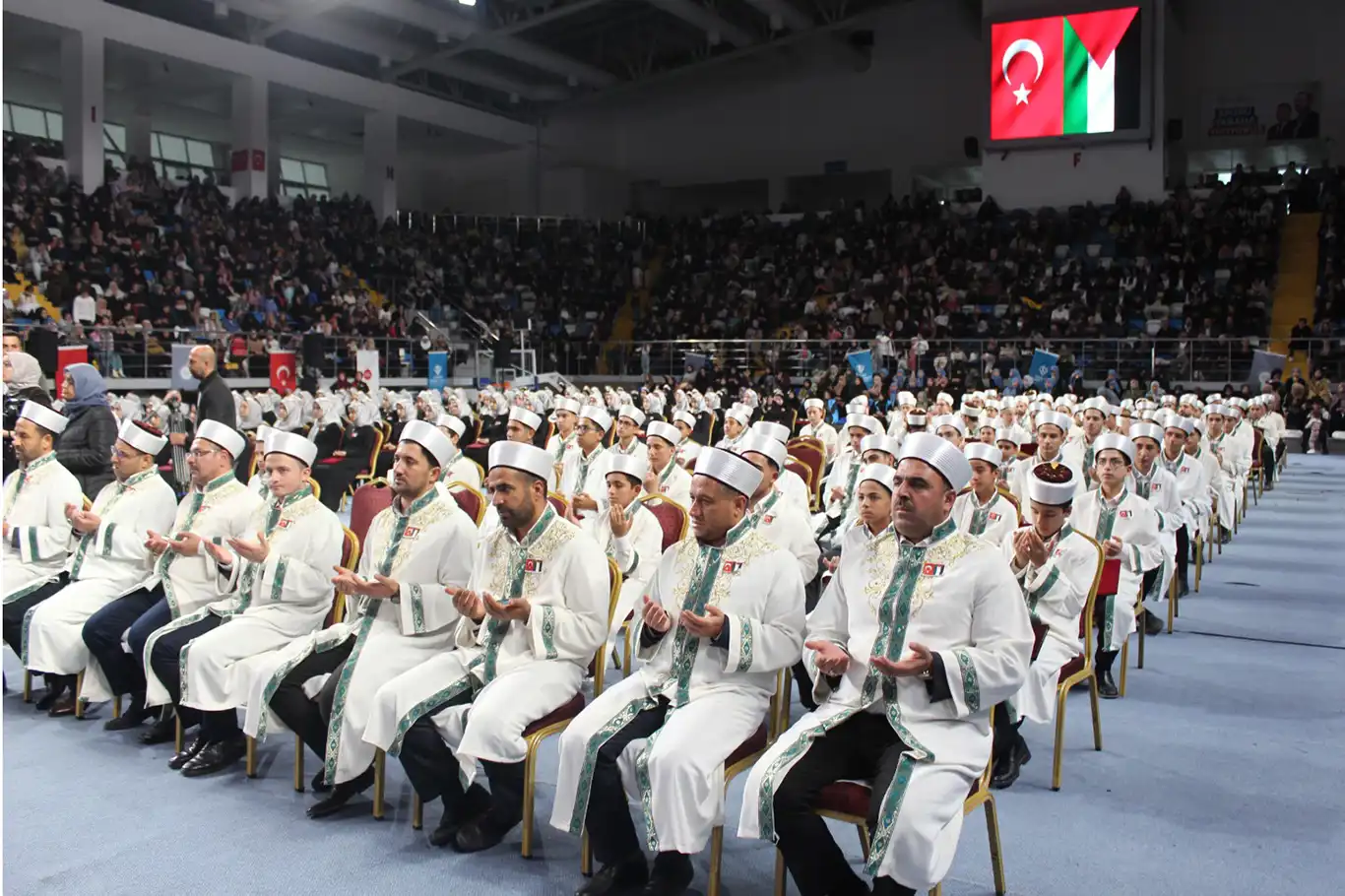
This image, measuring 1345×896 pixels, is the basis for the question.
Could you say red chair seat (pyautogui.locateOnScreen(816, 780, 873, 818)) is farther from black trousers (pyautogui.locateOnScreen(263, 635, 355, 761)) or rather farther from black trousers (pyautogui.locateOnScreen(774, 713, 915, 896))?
black trousers (pyautogui.locateOnScreen(263, 635, 355, 761))

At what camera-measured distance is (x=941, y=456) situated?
3471mm

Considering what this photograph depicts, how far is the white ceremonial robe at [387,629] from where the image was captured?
4164 millimetres

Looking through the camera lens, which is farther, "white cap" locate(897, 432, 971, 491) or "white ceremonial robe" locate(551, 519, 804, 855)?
"white cap" locate(897, 432, 971, 491)

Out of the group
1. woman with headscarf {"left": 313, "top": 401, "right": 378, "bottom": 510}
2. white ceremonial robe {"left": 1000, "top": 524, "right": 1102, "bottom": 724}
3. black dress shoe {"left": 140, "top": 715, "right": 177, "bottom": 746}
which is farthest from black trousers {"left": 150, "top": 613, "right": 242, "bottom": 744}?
woman with headscarf {"left": 313, "top": 401, "right": 378, "bottom": 510}

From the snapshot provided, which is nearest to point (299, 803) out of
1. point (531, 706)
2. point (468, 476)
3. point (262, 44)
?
point (531, 706)

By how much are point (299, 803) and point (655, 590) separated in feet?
5.47

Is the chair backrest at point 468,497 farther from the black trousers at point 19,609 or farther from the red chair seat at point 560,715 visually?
the red chair seat at point 560,715

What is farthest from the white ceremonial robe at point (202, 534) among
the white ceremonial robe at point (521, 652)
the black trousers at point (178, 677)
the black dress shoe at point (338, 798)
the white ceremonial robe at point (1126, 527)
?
the white ceremonial robe at point (1126, 527)

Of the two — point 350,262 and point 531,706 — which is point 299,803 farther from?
point 350,262

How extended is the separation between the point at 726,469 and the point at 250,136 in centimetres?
2505

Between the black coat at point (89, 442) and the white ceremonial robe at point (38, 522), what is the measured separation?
3.10 feet

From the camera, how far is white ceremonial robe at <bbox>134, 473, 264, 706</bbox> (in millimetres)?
5102

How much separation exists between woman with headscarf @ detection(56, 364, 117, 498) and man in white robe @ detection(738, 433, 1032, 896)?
4936 millimetres

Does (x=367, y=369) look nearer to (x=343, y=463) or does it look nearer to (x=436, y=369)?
(x=436, y=369)
